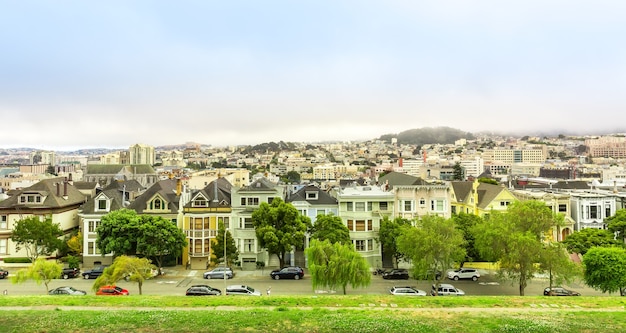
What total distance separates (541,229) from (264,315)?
28.0 m

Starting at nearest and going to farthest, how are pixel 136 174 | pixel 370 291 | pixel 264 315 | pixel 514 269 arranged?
pixel 264 315 → pixel 514 269 → pixel 370 291 → pixel 136 174

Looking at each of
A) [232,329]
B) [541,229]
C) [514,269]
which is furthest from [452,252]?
[232,329]

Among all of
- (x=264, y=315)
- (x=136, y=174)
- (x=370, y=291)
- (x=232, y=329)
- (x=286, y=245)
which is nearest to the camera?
(x=232, y=329)

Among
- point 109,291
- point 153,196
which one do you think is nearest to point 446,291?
point 109,291

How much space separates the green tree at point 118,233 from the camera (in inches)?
1734

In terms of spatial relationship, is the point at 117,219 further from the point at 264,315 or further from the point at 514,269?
the point at 514,269

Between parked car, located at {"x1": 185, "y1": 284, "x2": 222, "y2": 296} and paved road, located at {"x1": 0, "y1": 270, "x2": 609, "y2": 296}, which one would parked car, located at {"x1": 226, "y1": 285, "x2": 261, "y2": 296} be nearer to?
parked car, located at {"x1": 185, "y1": 284, "x2": 222, "y2": 296}

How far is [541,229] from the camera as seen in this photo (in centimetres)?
4050

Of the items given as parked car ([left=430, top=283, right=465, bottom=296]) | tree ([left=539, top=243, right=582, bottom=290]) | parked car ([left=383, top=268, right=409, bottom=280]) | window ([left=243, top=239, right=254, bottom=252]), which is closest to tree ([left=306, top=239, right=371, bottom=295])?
parked car ([left=430, top=283, right=465, bottom=296])

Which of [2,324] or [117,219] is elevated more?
[117,219]

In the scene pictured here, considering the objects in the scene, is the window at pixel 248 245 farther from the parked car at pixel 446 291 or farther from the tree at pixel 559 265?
the tree at pixel 559 265

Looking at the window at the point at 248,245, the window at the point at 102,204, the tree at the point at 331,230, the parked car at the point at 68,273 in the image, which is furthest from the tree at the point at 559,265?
the window at the point at 102,204

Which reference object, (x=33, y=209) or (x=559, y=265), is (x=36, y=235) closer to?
(x=33, y=209)

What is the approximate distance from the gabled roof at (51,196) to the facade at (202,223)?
1573 cm
